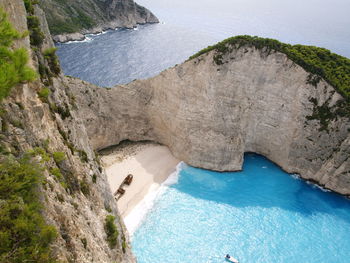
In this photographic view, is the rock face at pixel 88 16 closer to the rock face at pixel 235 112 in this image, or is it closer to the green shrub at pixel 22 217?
the rock face at pixel 235 112

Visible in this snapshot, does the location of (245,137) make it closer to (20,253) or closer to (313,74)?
(313,74)

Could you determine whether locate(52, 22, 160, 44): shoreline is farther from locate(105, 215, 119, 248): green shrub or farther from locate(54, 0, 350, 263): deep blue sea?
locate(105, 215, 119, 248): green shrub

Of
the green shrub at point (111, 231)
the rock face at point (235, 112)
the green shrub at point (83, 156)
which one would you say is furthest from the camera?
the rock face at point (235, 112)

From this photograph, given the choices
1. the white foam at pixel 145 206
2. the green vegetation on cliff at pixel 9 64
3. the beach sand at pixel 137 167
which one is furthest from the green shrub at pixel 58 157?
the beach sand at pixel 137 167

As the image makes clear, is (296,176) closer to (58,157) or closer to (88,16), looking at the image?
(58,157)

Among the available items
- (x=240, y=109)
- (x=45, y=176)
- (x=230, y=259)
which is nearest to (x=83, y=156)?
(x=45, y=176)

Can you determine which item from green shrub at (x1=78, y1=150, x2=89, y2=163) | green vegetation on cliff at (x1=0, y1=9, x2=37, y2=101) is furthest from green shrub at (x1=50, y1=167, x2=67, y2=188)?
green vegetation on cliff at (x1=0, y1=9, x2=37, y2=101)

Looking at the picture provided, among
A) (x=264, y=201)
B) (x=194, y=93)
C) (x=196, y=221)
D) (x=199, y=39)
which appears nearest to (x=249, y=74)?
(x=194, y=93)
